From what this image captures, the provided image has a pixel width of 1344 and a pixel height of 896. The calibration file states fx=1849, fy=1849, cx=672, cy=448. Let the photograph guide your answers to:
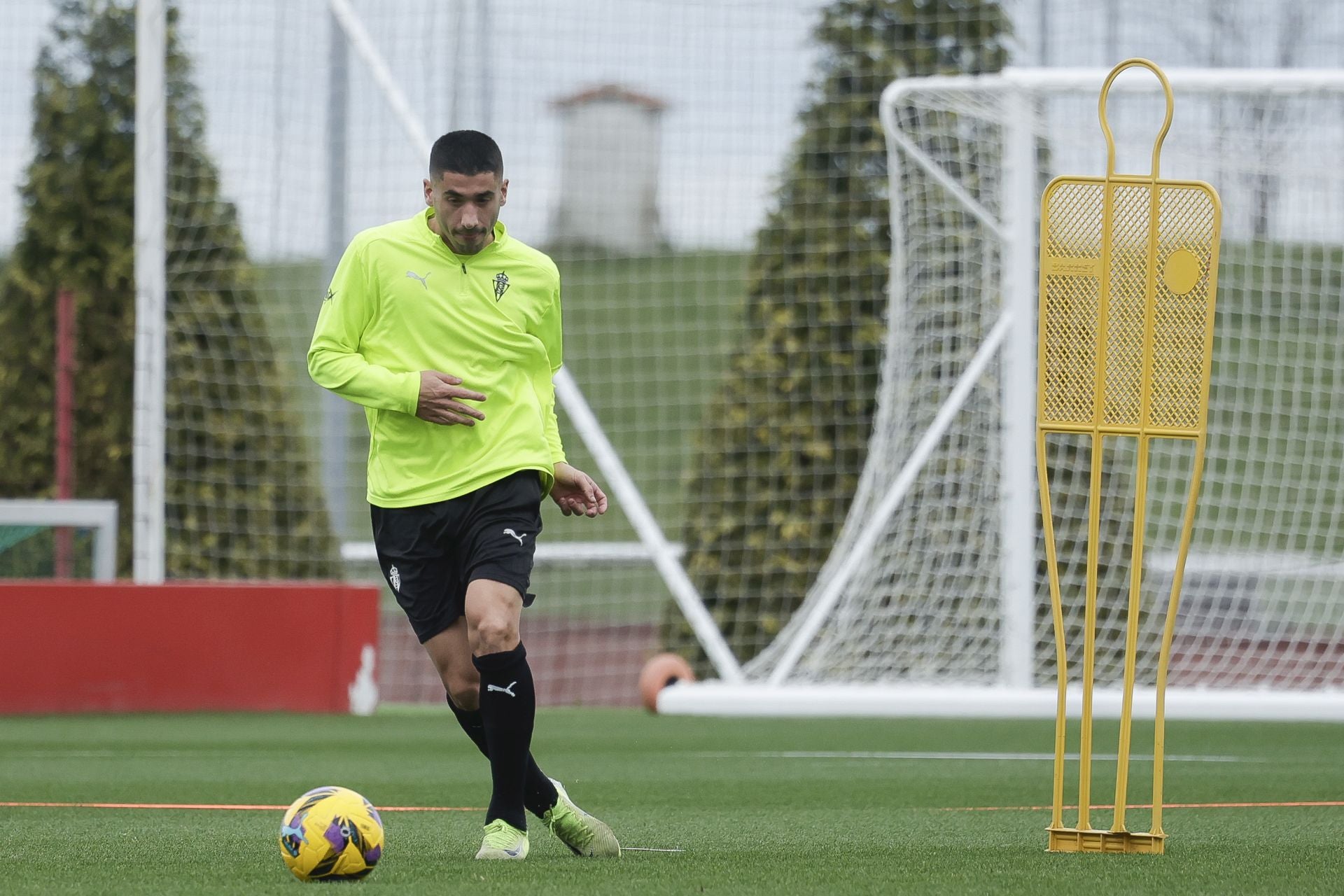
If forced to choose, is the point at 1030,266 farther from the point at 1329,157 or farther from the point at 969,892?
the point at 969,892

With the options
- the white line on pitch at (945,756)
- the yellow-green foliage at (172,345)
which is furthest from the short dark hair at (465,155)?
the yellow-green foliage at (172,345)

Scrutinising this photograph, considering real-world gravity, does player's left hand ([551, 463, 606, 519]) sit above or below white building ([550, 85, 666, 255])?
below

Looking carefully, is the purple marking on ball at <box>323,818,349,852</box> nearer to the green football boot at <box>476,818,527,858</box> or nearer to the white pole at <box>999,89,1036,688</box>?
the green football boot at <box>476,818,527,858</box>

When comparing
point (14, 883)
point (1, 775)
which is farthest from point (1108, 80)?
point (1, 775)

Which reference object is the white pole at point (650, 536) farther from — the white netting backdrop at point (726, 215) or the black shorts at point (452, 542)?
the black shorts at point (452, 542)

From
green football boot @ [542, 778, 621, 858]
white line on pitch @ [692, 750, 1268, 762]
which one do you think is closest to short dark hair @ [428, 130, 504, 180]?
green football boot @ [542, 778, 621, 858]

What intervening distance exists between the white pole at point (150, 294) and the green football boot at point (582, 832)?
7344 mm

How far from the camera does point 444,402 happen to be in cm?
481

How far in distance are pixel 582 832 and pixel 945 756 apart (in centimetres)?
417

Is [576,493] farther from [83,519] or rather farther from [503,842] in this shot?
[83,519]

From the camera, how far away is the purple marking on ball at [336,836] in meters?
4.22

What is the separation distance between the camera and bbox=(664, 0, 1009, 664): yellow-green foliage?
1346 centimetres

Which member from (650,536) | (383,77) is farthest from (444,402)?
(383,77)

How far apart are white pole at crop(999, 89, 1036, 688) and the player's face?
6945 millimetres
